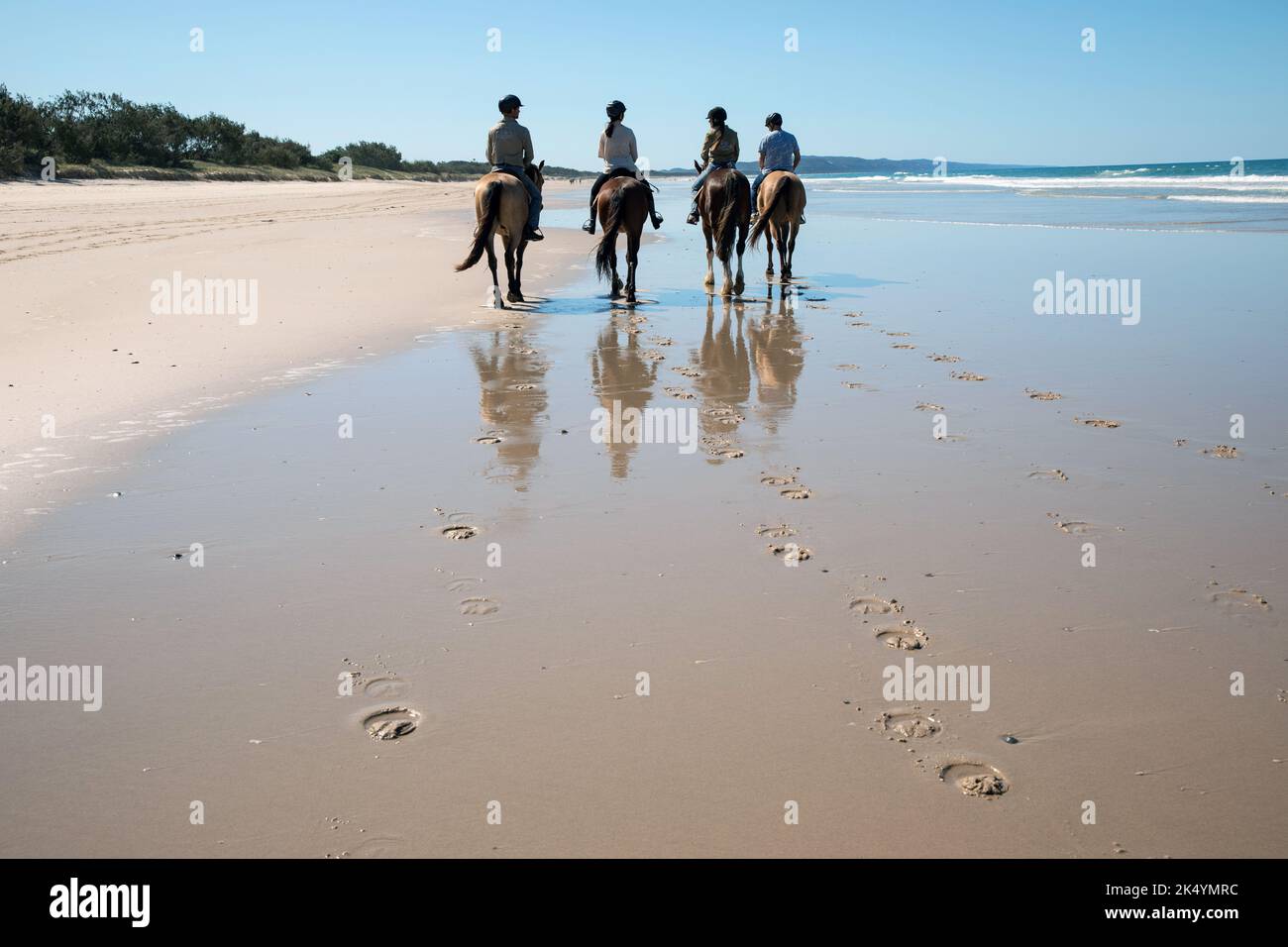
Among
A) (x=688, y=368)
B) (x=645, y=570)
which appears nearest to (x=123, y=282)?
(x=688, y=368)

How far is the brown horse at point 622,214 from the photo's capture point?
10.8 m

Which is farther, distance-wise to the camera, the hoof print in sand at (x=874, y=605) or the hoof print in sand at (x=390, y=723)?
the hoof print in sand at (x=874, y=605)

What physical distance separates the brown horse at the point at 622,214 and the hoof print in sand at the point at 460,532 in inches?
285

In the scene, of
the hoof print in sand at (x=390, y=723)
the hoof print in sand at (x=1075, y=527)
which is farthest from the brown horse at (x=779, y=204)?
the hoof print in sand at (x=390, y=723)

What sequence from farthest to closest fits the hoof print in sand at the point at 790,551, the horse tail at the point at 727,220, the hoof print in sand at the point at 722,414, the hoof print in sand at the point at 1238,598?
the horse tail at the point at 727,220
the hoof print in sand at the point at 722,414
the hoof print in sand at the point at 790,551
the hoof print in sand at the point at 1238,598

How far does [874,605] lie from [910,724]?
0.74 m

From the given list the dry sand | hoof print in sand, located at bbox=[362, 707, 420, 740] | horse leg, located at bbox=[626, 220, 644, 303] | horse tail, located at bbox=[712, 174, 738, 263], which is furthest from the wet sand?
horse tail, located at bbox=[712, 174, 738, 263]

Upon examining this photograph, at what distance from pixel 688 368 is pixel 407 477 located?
325cm

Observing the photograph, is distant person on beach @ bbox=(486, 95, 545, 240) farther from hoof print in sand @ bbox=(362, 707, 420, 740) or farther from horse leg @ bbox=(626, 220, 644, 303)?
hoof print in sand @ bbox=(362, 707, 420, 740)

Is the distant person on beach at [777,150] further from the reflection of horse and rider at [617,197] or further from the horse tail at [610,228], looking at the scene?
the horse tail at [610,228]

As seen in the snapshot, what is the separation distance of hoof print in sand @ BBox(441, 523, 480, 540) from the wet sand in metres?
0.02

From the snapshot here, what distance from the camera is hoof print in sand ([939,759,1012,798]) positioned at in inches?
92.8
